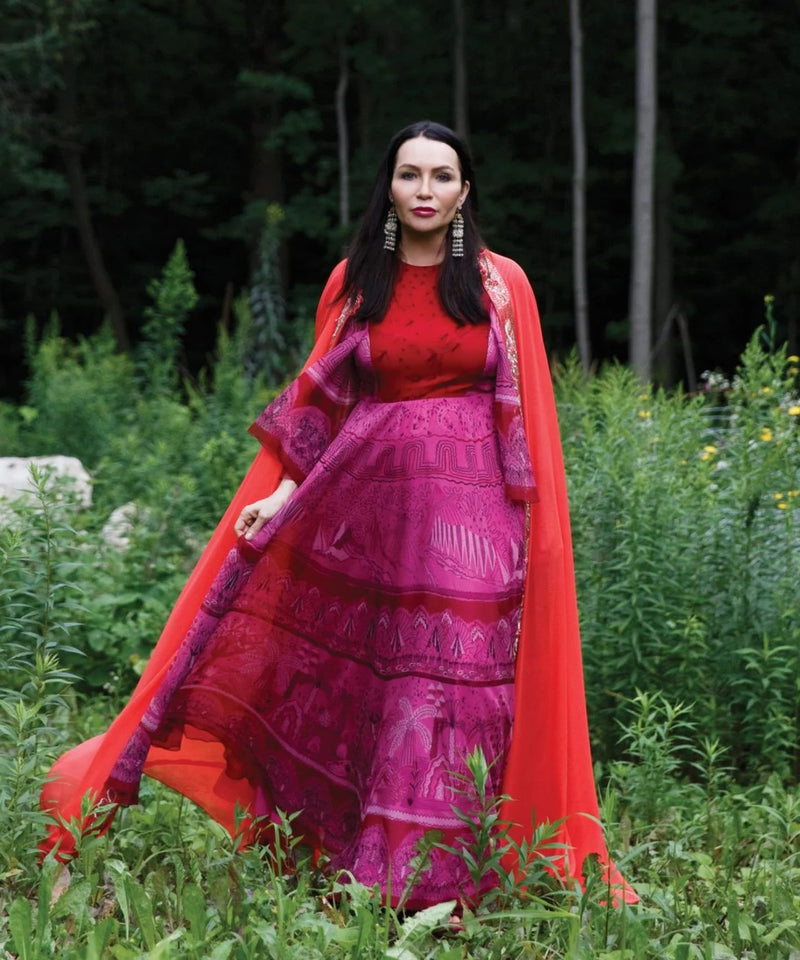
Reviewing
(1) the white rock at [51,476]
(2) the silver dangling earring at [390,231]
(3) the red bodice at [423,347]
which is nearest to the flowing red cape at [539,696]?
(3) the red bodice at [423,347]

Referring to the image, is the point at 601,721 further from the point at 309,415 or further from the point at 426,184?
the point at 426,184

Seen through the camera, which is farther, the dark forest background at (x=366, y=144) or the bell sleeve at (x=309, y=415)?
the dark forest background at (x=366, y=144)

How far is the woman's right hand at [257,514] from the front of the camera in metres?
3.20

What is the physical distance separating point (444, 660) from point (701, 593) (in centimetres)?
145

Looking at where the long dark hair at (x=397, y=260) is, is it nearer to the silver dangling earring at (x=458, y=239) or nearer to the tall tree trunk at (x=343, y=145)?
the silver dangling earring at (x=458, y=239)

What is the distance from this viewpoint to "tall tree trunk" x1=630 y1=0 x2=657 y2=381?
13674mm

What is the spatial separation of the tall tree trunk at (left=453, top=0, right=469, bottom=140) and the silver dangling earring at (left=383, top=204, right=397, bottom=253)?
49.7 ft

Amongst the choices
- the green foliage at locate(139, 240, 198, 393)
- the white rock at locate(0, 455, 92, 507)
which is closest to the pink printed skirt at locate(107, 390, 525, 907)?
the white rock at locate(0, 455, 92, 507)

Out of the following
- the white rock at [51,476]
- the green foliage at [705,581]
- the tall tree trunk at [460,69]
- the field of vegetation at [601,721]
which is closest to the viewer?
the field of vegetation at [601,721]

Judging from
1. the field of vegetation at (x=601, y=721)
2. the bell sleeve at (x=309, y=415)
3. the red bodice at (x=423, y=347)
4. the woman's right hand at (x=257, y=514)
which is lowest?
the field of vegetation at (x=601, y=721)

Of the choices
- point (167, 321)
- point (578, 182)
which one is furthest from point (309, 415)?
point (578, 182)

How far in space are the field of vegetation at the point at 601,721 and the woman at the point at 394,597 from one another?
13 cm

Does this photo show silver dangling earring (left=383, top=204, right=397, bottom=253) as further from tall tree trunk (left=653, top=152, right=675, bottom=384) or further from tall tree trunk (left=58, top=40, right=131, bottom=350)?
tall tree trunk (left=58, top=40, right=131, bottom=350)

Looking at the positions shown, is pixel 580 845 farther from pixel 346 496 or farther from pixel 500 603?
pixel 346 496
